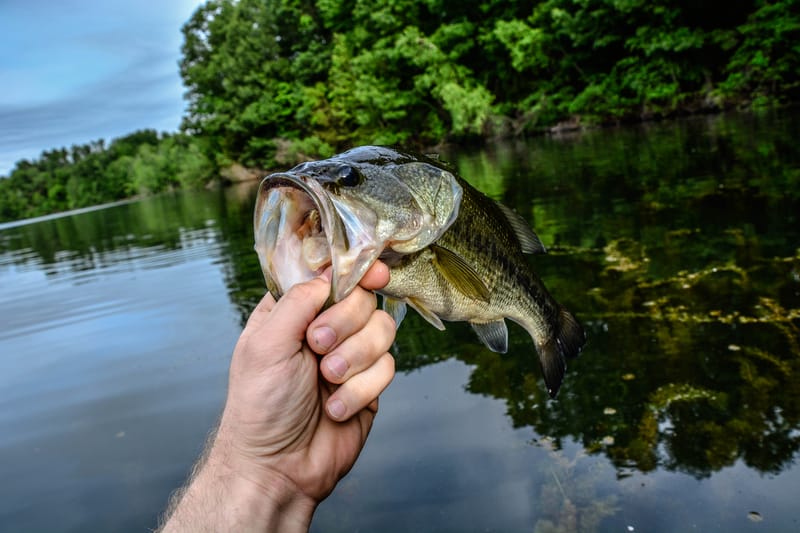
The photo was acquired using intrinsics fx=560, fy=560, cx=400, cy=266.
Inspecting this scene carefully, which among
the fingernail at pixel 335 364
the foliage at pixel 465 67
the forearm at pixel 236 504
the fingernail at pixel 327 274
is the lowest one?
the forearm at pixel 236 504

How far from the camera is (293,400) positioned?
1942 mm

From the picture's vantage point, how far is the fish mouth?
1.54m

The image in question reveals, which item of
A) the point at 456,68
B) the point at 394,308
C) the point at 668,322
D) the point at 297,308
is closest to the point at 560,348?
the point at 394,308

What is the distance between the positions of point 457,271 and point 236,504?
3.70 feet

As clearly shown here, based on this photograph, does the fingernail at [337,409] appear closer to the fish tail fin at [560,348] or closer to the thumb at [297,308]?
the thumb at [297,308]

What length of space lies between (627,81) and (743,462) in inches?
1152

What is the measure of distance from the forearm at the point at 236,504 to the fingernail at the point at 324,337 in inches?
22.6

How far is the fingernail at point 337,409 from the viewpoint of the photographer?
6.36ft

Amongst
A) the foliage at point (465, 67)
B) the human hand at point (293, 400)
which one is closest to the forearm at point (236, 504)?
the human hand at point (293, 400)

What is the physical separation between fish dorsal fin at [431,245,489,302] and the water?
1.91 m

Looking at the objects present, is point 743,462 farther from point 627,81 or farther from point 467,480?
point 627,81

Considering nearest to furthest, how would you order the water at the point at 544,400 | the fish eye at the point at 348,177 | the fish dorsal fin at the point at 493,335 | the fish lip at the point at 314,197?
the fish lip at the point at 314,197
the fish eye at the point at 348,177
the fish dorsal fin at the point at 493,335
the water at the point at 544,400

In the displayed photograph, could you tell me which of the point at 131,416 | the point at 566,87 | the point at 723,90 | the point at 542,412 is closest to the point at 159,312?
the point at 131,416

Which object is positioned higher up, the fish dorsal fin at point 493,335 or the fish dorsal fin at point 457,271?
the fish dorsal fin at point 457,271
